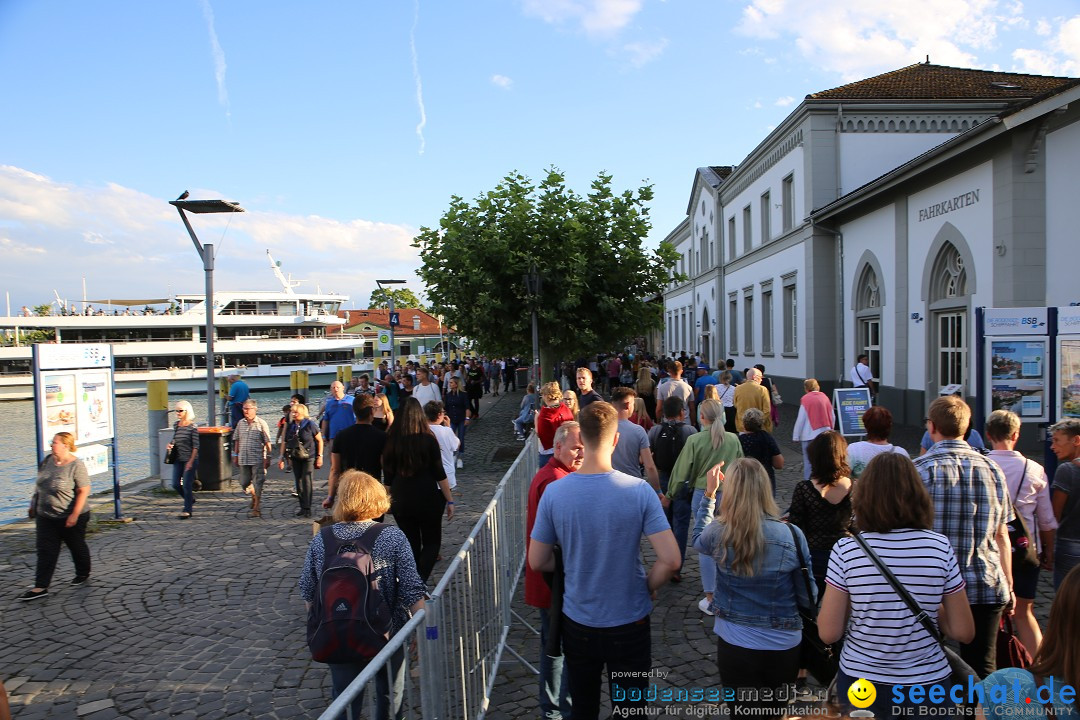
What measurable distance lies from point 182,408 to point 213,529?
1.67m

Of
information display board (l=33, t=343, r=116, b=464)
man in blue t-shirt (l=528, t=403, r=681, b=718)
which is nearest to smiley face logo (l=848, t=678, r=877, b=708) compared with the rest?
man in blue t-shirt (l=528, t=403, r=681, b=718)

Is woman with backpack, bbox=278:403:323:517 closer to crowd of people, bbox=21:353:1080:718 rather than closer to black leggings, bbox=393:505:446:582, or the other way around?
black leggings, bbox=393:505:446:582

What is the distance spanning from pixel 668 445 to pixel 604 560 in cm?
354

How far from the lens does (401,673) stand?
2.72 meters

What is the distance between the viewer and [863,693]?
252 cm

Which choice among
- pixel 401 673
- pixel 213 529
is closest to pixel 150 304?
pixel 213 529

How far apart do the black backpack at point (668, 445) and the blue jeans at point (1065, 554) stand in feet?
9.52

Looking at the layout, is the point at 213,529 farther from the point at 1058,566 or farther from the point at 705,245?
the point at 705,245

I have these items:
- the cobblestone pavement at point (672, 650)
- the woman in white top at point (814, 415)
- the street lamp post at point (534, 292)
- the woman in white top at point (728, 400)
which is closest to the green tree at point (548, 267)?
the street lamp post at point (534, 292)

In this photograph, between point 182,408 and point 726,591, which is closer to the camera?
point 726,591

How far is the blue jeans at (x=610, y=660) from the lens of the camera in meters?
2.91

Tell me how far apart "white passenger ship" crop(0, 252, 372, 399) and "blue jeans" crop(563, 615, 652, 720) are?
46.0m

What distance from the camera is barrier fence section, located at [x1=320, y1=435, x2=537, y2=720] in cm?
274

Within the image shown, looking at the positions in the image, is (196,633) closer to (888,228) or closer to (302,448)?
(302,448)
